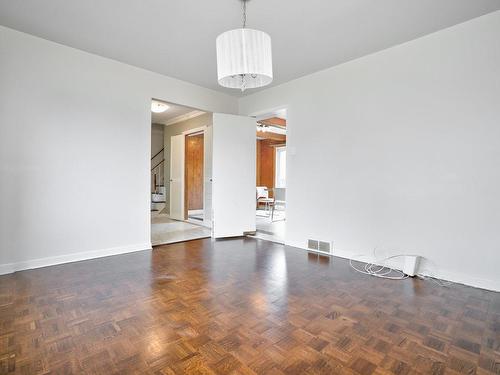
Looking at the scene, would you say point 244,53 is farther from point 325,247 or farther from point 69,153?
point 325,247

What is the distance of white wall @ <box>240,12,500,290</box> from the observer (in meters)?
2.58

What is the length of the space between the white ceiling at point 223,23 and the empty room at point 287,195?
2 cm

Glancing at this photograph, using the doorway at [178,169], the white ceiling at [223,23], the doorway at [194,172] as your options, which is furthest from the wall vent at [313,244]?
the doorway at [194,172]

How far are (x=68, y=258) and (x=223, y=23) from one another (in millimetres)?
3203

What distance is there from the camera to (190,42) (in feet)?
10.3

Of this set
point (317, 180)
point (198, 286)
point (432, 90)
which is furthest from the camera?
point (317, 180)

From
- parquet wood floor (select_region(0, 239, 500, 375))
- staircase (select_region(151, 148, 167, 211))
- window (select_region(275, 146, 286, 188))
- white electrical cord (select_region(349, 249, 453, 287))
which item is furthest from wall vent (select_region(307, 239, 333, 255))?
window (select_region(275, 146, 286, 188))

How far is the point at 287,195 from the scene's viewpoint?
14.2 feet

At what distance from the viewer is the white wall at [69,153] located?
2.93m

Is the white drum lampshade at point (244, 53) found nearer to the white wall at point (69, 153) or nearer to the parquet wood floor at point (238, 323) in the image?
the parquet wood floor at point (238, 323)

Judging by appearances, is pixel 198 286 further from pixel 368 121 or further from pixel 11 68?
pixel 11 68

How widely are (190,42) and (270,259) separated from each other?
2.81 meters

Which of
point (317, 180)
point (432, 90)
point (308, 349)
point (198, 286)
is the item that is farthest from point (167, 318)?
point (432, 90)

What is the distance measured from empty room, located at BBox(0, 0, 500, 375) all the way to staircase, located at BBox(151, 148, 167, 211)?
369 cm
